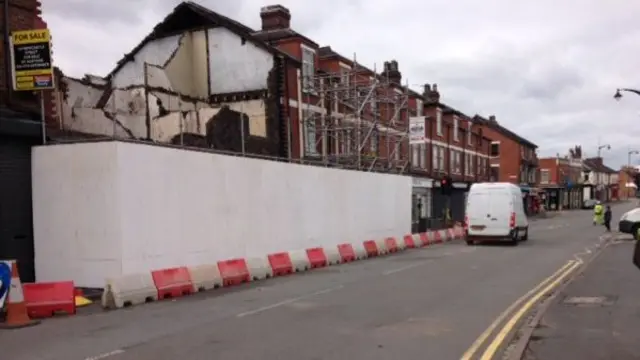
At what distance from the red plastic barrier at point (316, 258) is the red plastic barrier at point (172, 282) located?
5656mm

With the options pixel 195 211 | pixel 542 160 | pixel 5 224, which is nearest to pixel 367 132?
pixel 195 211

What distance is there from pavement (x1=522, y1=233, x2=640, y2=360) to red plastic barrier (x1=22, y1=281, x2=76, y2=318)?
311 inches

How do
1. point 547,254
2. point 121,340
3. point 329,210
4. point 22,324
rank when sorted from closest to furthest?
point 121,340, point 22,324, point 547,254, point 329,210

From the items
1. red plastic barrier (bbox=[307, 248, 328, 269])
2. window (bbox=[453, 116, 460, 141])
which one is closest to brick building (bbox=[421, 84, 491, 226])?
window (bbox=[453, 116, 460, 141])

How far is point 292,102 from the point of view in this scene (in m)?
26.2

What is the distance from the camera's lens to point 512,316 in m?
9.36

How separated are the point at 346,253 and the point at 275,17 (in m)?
13.9

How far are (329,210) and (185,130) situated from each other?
20.7ft

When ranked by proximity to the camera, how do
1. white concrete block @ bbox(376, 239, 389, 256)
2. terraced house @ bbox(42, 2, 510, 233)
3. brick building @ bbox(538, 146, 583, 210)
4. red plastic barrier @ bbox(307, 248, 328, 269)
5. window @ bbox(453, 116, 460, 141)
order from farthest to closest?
brick building @ bbox(538, 146, 583, 210) < window @ bbox(453, 116, 460, 141) < white concrete block @ bbox(376, 239, 389, 256) < terraced house @ bbox(42, 2, 510, 233) < red plastic barrier @ bbox(307, 248, 328, 269)

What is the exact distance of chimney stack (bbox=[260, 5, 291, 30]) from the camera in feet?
95.7

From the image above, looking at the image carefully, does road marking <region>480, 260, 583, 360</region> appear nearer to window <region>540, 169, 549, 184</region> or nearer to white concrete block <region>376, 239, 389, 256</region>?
white concrete block <region>376, 239, 389, 256</region>

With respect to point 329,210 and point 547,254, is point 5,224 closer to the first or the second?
point 329,210

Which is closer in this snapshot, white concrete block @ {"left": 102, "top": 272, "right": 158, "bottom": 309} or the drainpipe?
white concrete block @ {"left": 102, "top": 272, "right": 158, "bottom": 309}

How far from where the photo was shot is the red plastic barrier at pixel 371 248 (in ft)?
73.3
